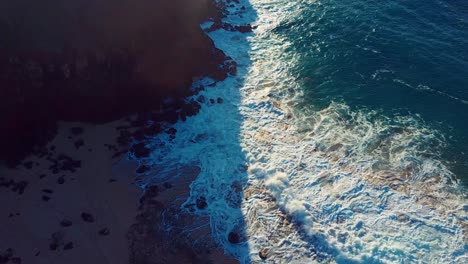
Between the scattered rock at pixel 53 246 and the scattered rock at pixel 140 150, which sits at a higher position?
the scattered rock at pixel 140 150

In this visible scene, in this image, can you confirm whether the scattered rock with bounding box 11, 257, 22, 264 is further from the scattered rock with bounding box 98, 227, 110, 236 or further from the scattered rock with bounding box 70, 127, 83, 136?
the scattered rock with bounding box 70, 127, 83, 136

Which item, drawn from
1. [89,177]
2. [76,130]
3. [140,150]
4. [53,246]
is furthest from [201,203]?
[76,130]

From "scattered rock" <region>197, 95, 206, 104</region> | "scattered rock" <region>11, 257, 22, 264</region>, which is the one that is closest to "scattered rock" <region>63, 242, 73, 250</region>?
A: "scattered rock" <region>11, 257, 22, 264</region>

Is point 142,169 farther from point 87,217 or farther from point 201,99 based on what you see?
point 201,99

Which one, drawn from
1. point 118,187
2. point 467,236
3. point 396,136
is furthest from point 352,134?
point 118,187

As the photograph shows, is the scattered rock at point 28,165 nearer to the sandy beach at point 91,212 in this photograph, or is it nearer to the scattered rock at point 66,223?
the sandy beach at point 91,212

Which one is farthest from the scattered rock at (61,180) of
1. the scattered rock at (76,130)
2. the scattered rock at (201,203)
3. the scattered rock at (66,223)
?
the scattered rock at (201,203)

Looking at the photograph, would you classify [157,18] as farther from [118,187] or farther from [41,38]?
[118,187]
